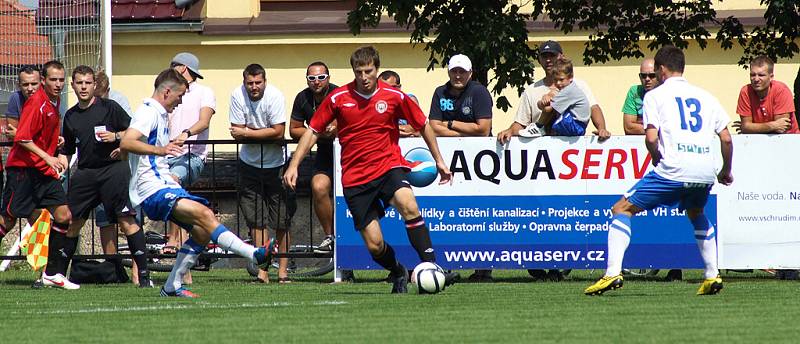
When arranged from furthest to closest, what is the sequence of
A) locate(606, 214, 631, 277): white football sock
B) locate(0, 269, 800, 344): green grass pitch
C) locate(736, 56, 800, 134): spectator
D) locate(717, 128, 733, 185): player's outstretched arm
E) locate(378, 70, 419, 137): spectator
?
locate(378, 70, 419, 137): spectator
locate(736, 56, 800, 134): spectator
locate(717, 128, 733, 185): player's outstretched arm
locate(606, 214, 631, 277): white football sock
locate(0, 269, 800, 344): green grass pitch

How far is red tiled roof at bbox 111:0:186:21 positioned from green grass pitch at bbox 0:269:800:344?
9969mm

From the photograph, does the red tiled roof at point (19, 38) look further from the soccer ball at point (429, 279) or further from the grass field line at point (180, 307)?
the soccer ball at point (429, 279)

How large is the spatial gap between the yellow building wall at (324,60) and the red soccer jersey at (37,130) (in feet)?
29.3

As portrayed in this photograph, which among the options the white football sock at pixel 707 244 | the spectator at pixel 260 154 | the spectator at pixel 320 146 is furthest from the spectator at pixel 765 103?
the spectator at pixel 260 154

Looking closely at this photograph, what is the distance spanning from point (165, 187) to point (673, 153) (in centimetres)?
377

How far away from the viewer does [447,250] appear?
1406 centimetres

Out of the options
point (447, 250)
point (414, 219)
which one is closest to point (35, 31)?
point (447, 250)


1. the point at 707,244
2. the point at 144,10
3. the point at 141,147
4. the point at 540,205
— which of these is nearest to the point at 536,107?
the point at 540,205

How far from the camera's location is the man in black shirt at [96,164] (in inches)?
549

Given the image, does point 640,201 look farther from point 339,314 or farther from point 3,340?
point 3,340

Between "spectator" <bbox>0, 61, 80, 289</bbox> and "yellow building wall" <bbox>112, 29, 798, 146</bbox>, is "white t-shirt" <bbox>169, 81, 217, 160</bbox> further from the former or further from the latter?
"yellow building wall" <bbox>112, 29, 798, 146</bbox>

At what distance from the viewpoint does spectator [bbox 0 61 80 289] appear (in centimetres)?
1379

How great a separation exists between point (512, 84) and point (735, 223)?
13.6 feet

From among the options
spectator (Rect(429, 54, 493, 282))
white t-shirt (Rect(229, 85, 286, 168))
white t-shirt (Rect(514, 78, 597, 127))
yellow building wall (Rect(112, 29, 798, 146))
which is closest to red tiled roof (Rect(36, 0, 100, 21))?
yellow building wall (Rect(112, 29, 798, 146))
